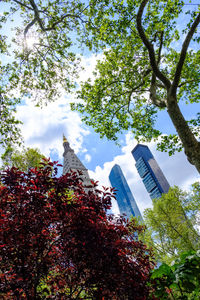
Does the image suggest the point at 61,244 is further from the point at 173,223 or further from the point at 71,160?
the point at 71,160

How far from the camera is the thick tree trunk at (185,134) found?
6.02 meters

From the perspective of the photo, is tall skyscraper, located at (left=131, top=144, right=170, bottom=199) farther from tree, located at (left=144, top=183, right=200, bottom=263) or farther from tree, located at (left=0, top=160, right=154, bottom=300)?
tree, located at (left=0, top=160, right=154, bottom=300)

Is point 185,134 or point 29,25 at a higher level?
point 29,25

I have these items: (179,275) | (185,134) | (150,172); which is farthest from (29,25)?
(150,172)

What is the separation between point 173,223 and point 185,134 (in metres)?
16.3

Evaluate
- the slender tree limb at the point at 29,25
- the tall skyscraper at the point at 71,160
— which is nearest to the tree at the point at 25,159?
the slender tree limb at the point at 29,25

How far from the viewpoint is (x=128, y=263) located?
2.98 meters

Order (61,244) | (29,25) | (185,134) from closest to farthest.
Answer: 1. (61,244)
2. (185,134)
3. (29,25)

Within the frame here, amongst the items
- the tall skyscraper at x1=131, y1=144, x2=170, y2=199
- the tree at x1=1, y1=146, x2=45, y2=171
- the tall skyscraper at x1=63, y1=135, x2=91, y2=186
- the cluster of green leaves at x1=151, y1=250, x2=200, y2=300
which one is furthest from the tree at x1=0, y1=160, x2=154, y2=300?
the tall skyscraper at x1=131, y1=144, x2=170, y2=199

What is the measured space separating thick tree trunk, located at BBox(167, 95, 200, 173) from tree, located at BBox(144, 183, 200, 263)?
1547 centimetres

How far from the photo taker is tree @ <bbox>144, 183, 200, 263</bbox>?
18.5 metres

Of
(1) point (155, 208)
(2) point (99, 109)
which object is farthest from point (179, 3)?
(1) point (155, 208)

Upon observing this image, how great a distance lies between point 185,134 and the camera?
6430mm

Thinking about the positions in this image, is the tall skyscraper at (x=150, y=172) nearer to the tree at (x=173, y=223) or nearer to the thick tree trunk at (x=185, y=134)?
the tree at (x=173, y=223)
